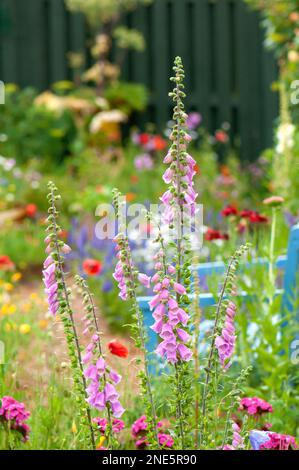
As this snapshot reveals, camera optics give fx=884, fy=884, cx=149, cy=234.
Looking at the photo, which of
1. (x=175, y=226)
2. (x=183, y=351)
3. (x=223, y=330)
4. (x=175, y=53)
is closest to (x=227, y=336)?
(x=223, y=330)

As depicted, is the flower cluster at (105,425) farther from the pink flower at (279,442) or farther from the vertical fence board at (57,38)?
the vertical fence board at (57,38)

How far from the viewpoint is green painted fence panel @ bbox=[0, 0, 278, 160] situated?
344 inches

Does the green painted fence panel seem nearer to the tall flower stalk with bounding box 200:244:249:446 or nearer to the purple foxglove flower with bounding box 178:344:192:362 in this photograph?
the tall flower stalk with bounding box 200:244:249:446

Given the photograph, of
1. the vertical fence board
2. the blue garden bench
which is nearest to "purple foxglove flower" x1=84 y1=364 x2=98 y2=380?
the blue garden bench

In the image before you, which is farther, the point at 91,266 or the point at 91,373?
the point at 91,266

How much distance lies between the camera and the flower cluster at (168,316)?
196cm

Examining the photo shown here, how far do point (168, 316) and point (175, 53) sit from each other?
742 centimetres

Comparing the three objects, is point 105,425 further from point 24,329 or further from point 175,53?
point 175,53

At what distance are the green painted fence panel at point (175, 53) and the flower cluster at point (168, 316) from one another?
6642 millimetres

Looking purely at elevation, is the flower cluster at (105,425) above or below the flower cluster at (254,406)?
below

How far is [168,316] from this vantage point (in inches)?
77.5

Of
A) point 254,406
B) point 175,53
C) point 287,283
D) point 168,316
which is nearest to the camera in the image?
point 168,316

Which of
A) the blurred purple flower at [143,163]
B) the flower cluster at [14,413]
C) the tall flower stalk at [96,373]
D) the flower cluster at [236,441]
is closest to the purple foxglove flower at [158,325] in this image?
the tall flower stalk at [96,373]
